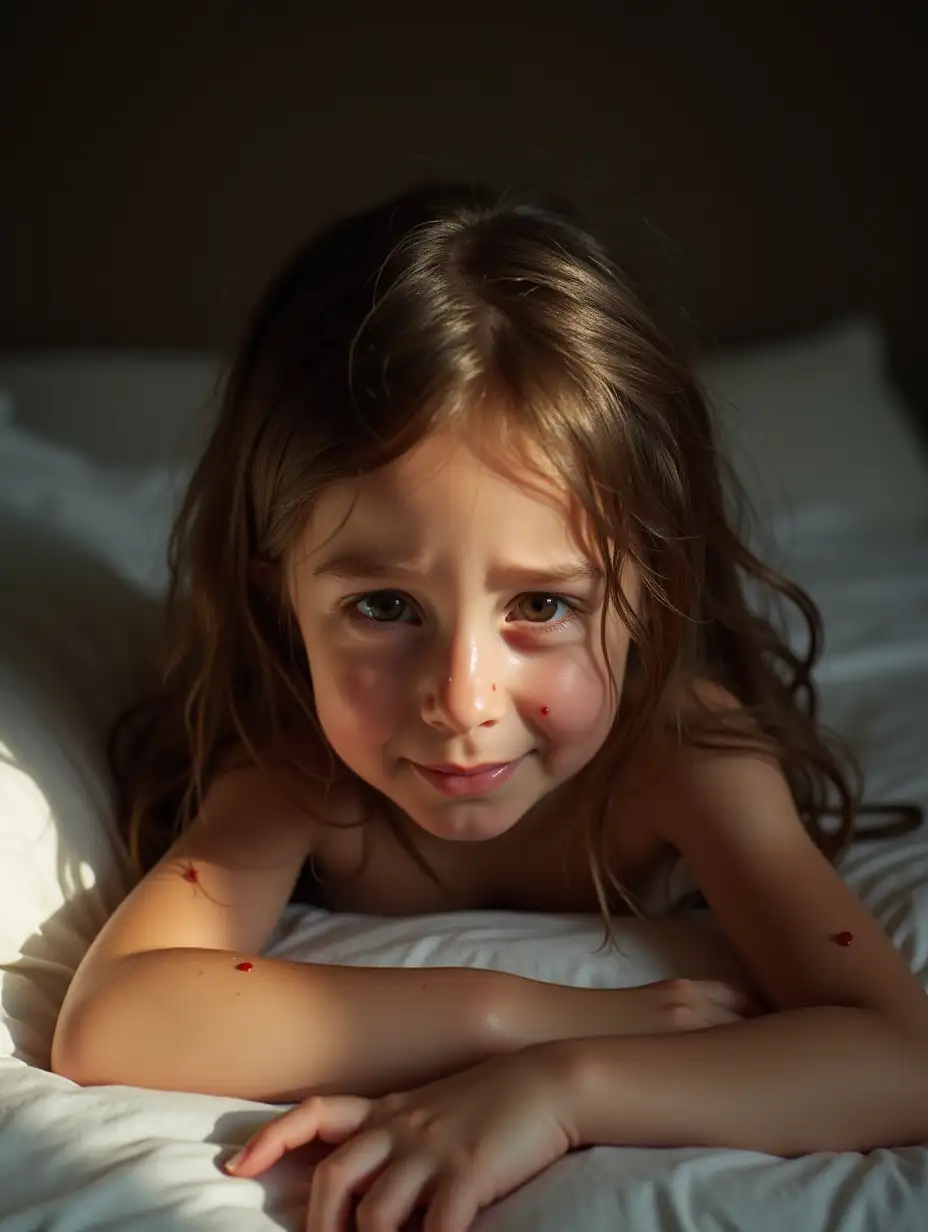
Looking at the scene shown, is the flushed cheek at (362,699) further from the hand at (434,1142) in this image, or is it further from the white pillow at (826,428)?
the white pillow at (826,428)

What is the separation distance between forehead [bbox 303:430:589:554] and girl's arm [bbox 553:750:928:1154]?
0.85 feet

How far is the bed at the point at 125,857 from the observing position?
0.63 meters

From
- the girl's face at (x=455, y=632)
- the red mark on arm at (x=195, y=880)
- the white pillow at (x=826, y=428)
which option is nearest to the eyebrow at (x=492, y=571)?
the girl's face at (x=455, y=632)

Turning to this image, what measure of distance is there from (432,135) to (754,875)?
1.40 meters

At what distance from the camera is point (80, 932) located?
880mm

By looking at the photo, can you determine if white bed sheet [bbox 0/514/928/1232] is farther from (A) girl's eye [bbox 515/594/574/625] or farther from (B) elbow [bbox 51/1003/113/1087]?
(A) girl's eye [bbox 515/594/574/625]

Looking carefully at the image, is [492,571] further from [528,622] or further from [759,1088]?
[759,1088]

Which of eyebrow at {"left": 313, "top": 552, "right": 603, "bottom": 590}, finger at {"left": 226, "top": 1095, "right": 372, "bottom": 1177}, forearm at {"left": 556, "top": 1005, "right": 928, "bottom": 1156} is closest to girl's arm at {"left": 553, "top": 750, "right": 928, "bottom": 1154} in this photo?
forearm at {"left": 556, "top": 1005, "right": 928, "bottom": 1156}

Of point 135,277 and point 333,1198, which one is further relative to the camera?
point 135,277

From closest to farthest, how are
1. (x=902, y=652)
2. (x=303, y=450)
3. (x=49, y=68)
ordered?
(x=303, y=450), (x=902, y=652), (x=49, y=68)

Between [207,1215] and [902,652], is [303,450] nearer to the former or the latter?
[207,1215]

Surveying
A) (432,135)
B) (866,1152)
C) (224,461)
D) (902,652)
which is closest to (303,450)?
(224,461)

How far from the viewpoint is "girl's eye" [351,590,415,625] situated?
79 cm

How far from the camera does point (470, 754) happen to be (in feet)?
2.58
